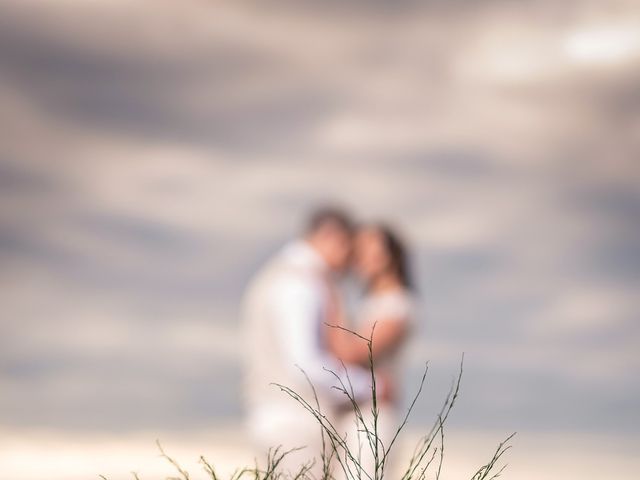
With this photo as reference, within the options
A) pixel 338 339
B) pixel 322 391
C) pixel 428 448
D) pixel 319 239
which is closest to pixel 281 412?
pixel 322 391

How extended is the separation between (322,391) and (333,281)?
3.81ft

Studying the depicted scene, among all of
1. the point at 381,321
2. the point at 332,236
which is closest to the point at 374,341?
the point at 381,321

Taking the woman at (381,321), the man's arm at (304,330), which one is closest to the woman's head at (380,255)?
the woman at (381,321)

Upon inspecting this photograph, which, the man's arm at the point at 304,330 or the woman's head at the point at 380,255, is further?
the woman's head at the point at 380,255

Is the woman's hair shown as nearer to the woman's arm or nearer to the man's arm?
the woman's arm

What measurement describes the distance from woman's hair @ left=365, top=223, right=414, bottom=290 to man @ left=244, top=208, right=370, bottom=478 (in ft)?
1.73

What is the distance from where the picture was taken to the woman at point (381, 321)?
283 inches

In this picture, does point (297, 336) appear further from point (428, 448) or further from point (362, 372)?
point (428, 448)

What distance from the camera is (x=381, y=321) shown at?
743cm

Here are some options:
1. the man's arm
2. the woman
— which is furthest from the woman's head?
the man's arm

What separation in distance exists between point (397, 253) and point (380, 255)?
14 cm

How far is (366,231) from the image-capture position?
7762mm

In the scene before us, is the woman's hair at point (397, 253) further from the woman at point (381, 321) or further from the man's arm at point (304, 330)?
the man's arm at point (304, 330)

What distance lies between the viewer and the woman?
7188 millimetres
